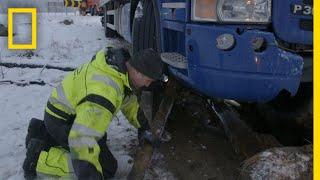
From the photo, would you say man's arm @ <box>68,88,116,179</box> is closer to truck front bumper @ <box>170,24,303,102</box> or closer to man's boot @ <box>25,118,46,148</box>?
truck front bumper @ <box>170,24,303,102</box>

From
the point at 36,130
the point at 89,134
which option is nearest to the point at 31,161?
the point at 36,130

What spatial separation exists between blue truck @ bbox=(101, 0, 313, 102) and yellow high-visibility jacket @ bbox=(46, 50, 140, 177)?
1.92 feet

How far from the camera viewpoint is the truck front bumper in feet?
10.1

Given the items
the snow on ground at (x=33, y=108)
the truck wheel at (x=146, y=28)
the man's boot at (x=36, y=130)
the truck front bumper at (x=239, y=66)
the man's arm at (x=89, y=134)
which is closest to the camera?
the truck front bumper at (x=239, y=66)

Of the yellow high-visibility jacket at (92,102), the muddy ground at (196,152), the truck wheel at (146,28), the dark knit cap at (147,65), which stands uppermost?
the truck wheel at (146,28)

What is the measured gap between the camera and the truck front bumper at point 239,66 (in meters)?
3.07

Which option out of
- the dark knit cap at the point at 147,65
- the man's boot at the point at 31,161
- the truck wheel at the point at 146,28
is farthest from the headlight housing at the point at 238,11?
the man's boot at the point at 31,161

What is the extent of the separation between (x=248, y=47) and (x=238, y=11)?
0.95ft

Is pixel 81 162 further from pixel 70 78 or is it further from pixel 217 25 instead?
pixel 217 25

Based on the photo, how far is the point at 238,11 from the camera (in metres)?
3.23

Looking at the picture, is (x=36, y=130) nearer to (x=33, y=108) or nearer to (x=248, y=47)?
(x=33, y=108)

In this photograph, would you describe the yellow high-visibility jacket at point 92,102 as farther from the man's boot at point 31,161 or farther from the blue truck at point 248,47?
the blue truck at point 248,47

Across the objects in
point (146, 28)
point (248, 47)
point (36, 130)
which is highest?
point (146, 28)

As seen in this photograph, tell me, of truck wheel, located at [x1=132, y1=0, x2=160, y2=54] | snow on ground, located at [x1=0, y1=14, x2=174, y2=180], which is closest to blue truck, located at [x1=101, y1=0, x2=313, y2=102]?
snow on ground, located at [x1=0, y1=14, x2=174, y2=180]
